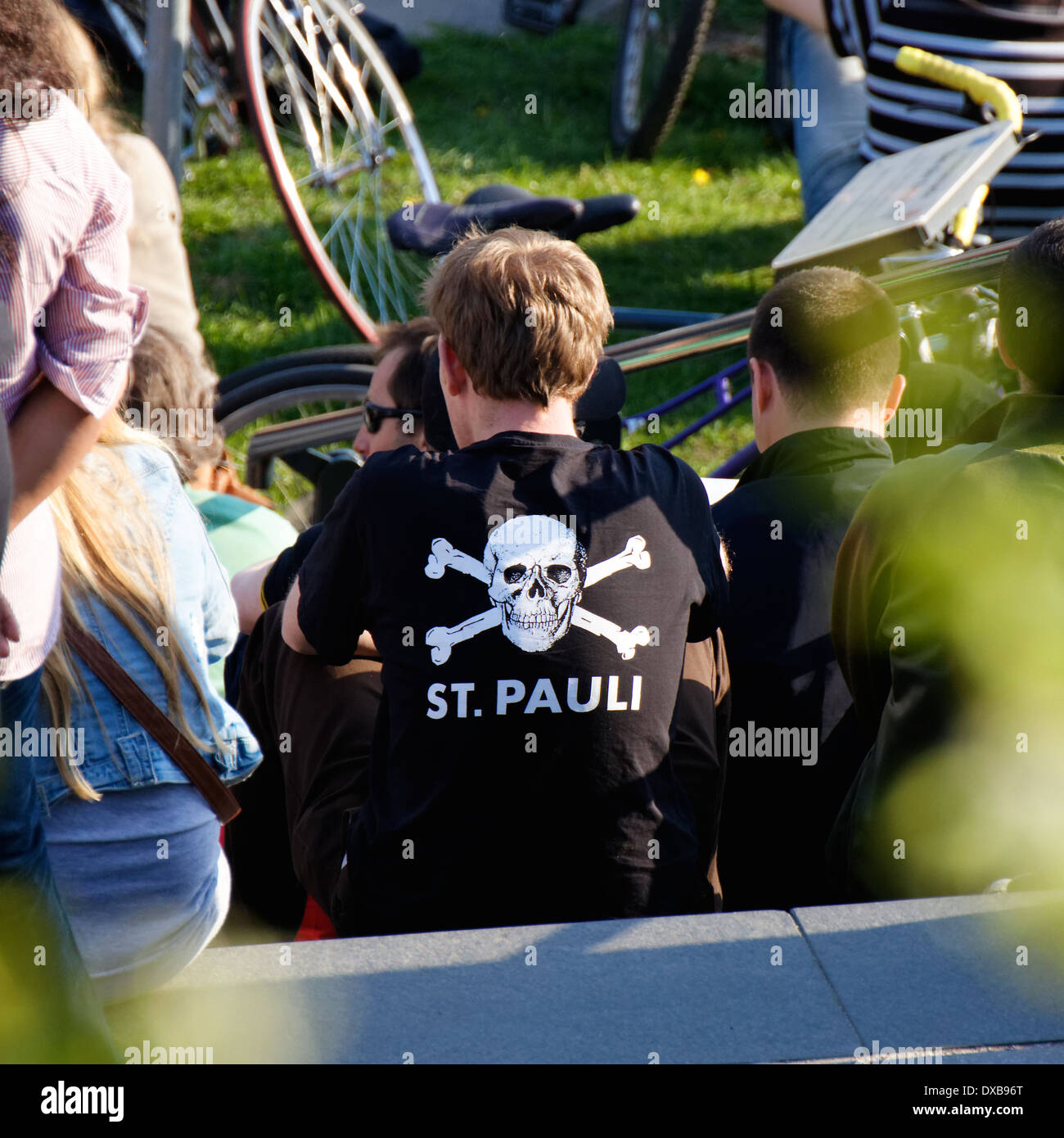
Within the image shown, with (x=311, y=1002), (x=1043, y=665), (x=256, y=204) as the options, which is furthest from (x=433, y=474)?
(x=256, y=204)

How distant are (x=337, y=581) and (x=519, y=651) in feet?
1.00

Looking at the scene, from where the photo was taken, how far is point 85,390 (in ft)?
5.66

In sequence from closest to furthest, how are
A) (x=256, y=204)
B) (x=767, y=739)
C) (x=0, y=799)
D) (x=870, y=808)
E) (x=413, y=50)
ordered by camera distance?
(x=0, y=799)
(x=870, y=808)
(x=767, y=739)
(x=256, y=204)
(x=413, y=50)

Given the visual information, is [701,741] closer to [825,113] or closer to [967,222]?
[967,222]

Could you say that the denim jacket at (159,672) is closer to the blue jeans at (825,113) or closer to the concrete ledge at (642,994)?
the concrete ledge at (642,994)

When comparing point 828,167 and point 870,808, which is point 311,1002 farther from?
point 828,167

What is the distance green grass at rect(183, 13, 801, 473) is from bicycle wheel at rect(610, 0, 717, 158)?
140mm

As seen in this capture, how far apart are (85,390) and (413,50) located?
240 inches

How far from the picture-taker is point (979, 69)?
3.61m

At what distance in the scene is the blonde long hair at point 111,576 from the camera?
5.69 ft

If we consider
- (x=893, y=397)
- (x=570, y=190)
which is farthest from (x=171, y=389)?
(x=570, y=190)

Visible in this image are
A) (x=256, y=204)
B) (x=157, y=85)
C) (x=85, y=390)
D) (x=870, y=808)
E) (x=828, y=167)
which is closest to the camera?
(x=85, y=390)

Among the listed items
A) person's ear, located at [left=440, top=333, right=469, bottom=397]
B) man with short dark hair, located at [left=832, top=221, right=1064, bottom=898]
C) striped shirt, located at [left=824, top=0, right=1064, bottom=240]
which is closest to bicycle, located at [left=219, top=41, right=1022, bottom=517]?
striped shirt, located at [left=824, top=0, right=1064, bottom=240]

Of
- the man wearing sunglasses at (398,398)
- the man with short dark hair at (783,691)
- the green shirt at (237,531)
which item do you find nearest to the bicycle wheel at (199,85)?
the man wearing sunglasses at (398,398)
